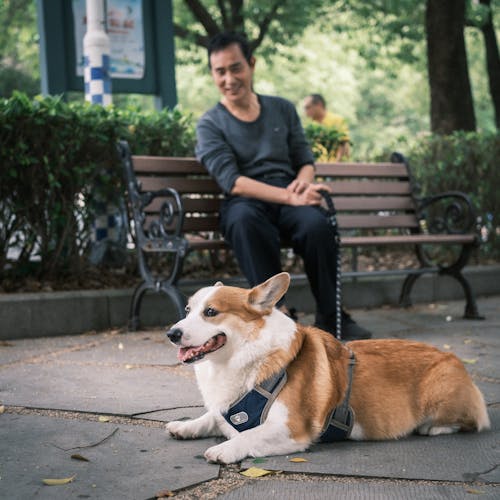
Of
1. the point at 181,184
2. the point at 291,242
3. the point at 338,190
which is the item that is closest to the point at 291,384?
the point at 291,242

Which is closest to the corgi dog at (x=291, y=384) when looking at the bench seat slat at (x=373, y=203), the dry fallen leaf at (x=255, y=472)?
the dry fallen leaf at (x=255, y=472)

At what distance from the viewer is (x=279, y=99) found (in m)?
6.25

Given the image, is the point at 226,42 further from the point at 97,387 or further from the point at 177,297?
the point at 97,387

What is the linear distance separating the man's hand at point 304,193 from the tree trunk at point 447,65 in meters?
7.84

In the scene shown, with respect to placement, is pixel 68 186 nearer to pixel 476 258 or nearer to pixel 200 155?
pixel 200 155

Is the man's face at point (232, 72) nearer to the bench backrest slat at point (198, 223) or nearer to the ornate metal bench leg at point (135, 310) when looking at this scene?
the bench backrest slat at point (198, 223)

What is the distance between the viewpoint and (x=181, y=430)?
344cm

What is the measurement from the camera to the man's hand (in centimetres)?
566

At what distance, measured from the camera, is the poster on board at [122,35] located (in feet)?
37.1

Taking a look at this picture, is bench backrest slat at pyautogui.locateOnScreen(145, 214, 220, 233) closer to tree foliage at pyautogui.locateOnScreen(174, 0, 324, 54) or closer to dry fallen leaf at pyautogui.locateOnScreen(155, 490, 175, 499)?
dry fallen leaf at pyautogui.locateOnScreen(155, 490, 175, 499)

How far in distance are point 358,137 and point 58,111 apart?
4403cm

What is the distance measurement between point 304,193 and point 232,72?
3.35 feet

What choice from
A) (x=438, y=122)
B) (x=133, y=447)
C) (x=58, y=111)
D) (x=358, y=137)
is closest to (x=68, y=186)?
(x=58, y=111)

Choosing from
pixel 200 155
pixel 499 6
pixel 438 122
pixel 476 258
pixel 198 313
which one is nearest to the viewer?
pixel 198 313
